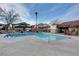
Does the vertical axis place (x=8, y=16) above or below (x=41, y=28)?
above

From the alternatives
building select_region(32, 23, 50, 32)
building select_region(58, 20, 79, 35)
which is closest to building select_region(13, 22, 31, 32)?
building select_region(32, 23, 50, 32)

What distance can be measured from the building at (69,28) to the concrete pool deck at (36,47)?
140mm

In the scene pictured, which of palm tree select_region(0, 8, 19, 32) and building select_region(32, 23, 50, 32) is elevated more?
palm tree select_region(0, 8, 19, 32)

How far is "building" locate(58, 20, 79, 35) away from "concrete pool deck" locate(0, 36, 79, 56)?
140mm

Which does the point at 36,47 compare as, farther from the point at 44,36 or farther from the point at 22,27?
the point at 22,27

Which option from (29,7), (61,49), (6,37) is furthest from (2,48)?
(61,49)

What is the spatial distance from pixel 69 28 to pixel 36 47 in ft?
2.88

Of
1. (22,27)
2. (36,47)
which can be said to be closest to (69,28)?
(36,47)

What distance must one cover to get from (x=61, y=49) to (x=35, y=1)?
1205 mm

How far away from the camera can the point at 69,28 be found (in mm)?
3186

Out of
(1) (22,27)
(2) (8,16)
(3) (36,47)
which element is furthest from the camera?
(1) (22,27)

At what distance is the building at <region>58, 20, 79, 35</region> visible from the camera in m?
3.12

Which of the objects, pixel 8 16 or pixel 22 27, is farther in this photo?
Result: pixel 22 27

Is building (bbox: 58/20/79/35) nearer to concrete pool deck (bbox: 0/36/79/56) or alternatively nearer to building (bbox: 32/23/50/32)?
concrete pool deck (bbox: 0/36/79/56)
